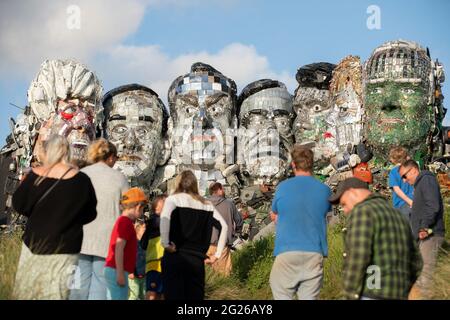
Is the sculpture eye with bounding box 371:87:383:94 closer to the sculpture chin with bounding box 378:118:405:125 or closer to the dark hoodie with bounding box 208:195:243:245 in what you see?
the sculpture chin with bounding box 378:118:405:125

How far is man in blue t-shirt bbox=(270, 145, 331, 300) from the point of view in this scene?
221 inches

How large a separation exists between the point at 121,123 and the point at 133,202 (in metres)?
9.76

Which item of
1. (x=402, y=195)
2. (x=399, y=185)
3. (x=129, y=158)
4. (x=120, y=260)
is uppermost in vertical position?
(x=129, y=158)

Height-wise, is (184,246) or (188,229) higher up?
(188,229)

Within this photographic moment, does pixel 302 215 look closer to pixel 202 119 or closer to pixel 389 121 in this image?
pixel 389 121

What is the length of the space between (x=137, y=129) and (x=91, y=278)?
9.84 meters

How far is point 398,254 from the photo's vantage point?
4.48 metres

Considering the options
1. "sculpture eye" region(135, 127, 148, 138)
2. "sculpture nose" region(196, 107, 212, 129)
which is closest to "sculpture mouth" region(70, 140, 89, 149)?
"sculpture eye" region(135, 127, 148, 138)

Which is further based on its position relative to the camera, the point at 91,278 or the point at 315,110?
the point at 315,110

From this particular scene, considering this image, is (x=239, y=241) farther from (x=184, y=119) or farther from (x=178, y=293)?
(x=178, y=293)

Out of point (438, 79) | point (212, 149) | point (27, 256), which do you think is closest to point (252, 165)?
point (212, 149)

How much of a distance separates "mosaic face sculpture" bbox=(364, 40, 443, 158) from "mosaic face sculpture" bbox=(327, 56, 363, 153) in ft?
1.14

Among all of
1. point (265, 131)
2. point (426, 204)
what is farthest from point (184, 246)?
point (265, 131)

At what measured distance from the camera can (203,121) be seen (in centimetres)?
1477
